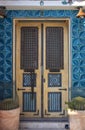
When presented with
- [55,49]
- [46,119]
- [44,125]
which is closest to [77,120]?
[44,125]

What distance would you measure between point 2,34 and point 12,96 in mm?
1479

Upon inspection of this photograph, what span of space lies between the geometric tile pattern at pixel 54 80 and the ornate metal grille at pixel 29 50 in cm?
46

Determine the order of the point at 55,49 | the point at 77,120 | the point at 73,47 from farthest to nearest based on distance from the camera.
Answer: the point at 55,49 → the point at 73,47 → the point at 77,120

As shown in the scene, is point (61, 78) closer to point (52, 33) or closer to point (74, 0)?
point (52, 33)

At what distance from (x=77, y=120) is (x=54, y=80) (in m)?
1.37

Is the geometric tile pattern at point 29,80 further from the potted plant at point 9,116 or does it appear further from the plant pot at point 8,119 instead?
the plant pot at point 8,119

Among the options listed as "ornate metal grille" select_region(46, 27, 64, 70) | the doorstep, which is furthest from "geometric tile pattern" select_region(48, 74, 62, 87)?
the doorstep

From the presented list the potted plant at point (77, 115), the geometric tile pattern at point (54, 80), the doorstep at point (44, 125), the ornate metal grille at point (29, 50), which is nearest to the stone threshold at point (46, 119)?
the doorstep at point (44, 125)

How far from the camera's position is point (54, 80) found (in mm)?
8789

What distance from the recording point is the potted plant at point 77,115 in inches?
307

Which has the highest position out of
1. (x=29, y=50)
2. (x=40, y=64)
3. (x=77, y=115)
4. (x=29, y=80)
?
(x=29, y=50)

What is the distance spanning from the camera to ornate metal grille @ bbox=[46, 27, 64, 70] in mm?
8727

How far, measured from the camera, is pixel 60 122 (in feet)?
27.3

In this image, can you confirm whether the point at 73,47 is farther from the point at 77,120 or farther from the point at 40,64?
the point at 77,120
